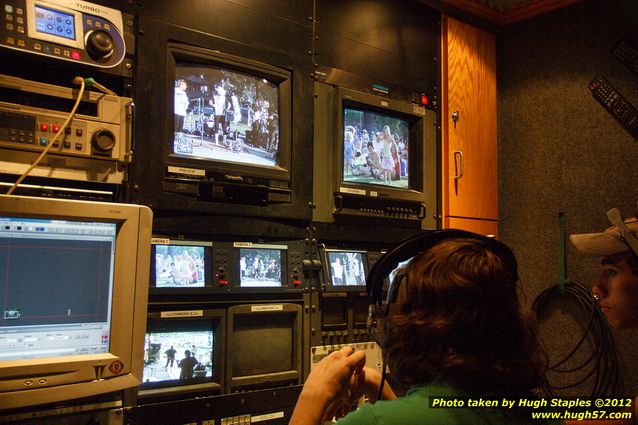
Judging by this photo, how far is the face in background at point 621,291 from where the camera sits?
177 cm

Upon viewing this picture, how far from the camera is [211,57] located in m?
1.74

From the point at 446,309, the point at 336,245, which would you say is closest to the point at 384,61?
the point at 336,245

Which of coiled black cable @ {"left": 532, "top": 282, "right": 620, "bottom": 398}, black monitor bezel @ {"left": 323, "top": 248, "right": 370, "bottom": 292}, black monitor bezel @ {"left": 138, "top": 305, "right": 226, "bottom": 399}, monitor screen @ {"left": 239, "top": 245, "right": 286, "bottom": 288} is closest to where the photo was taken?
black monitor bezel @ {"left": 138, "top": 305, "right": 226, "bottom": 399}

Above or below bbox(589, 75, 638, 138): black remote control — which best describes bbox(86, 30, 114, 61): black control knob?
below

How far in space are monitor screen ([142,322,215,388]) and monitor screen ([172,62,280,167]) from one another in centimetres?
55

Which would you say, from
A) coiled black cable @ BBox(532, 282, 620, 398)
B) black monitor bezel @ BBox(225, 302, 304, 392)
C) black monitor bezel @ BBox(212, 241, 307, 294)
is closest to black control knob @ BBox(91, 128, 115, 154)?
black monitor bezel @ BBox(212, 241, 307, 294)

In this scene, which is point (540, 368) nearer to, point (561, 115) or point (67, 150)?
point (67, 150)

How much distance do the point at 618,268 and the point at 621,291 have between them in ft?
0.26

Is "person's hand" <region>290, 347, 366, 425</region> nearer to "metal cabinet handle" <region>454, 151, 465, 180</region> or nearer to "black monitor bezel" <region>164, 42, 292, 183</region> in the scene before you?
"black monitor bezel" <region>164, 42, 292, 183</region>

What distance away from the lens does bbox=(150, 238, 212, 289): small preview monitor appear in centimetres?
162

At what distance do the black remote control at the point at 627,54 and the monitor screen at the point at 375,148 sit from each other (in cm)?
100

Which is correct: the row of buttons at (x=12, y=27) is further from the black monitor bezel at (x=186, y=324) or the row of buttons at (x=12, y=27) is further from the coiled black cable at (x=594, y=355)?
the coiled black cable at (x=594, y=355)

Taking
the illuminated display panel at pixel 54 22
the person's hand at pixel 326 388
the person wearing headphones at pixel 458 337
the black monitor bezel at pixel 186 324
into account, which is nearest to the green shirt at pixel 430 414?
the person wearing headphones at pixel 458 337

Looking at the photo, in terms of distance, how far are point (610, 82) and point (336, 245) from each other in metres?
1.48
